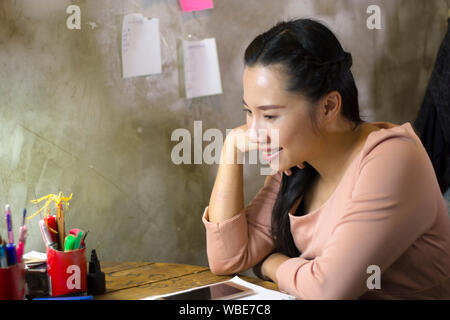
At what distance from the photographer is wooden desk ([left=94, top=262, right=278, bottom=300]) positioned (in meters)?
1.25

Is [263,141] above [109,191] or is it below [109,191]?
above

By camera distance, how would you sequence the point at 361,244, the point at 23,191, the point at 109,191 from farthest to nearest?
the point at 109,191
the point at 23,191
the point at 361,244

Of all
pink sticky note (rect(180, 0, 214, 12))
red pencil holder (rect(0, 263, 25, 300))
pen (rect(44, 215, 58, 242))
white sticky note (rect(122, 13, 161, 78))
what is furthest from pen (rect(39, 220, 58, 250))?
pink sticky note (rect(180, 0, 214, 12))

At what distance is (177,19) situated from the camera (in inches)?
79.7

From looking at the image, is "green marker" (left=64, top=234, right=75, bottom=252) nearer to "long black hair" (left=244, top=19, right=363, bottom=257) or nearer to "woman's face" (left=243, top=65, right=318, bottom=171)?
"woman's face" (left=243, top=65, right=318, bottom=171)

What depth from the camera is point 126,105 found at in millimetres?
1994

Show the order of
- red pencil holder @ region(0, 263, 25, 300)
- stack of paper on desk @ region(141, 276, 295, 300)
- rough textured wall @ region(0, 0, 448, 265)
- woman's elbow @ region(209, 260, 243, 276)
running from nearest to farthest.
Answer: red pencil holder @ region(0, 263, 25, 300), stack of paper on desk @ region(141, 276, 295, 300), woman's elbow @ region(209, 260, 243, 276), rough textured wall @ region(0, 0, 448, 265)

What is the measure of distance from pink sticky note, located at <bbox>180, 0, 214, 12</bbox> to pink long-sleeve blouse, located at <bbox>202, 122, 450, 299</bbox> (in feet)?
3.32

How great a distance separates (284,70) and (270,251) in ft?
1.88

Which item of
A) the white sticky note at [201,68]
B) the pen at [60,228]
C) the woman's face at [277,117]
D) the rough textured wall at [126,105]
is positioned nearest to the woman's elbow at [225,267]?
the woman's face at [277,117]

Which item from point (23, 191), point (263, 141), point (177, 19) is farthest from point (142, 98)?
point (263, 141)

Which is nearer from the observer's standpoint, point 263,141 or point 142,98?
point 263,141

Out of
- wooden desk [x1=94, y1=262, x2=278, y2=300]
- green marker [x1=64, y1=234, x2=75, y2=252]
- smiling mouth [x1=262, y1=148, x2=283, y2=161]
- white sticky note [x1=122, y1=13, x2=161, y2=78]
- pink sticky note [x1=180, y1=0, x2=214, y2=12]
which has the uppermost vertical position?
pink sticky note [x1=180, y1=0, x2=214, y2=12]
